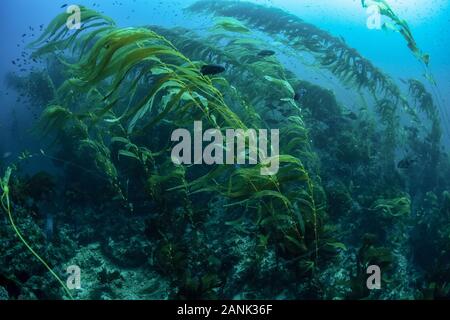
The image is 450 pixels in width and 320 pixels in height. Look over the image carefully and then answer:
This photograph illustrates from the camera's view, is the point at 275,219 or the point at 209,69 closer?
the point at 209,69

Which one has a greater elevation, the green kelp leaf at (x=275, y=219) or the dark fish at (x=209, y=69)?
the dark fish at (x=209, y=69)

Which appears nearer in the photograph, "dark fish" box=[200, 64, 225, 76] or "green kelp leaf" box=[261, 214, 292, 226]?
"dark fish" box=[200, 64, 225, 76]

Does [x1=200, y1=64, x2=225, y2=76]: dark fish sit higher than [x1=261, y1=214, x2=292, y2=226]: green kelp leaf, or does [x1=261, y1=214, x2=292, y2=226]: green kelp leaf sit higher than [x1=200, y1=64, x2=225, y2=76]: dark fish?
[x1=200, y1=64, x2=225, y2=76]: dark fish

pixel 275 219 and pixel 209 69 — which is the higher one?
pixel 209 69

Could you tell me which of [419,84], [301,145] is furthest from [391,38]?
[301,145]

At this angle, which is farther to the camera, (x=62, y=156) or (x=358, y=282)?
(x=62, y=156)

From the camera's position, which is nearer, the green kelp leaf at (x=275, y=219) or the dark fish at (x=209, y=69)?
the dark fish at (x=209, y=69)

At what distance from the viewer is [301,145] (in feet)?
18.2
